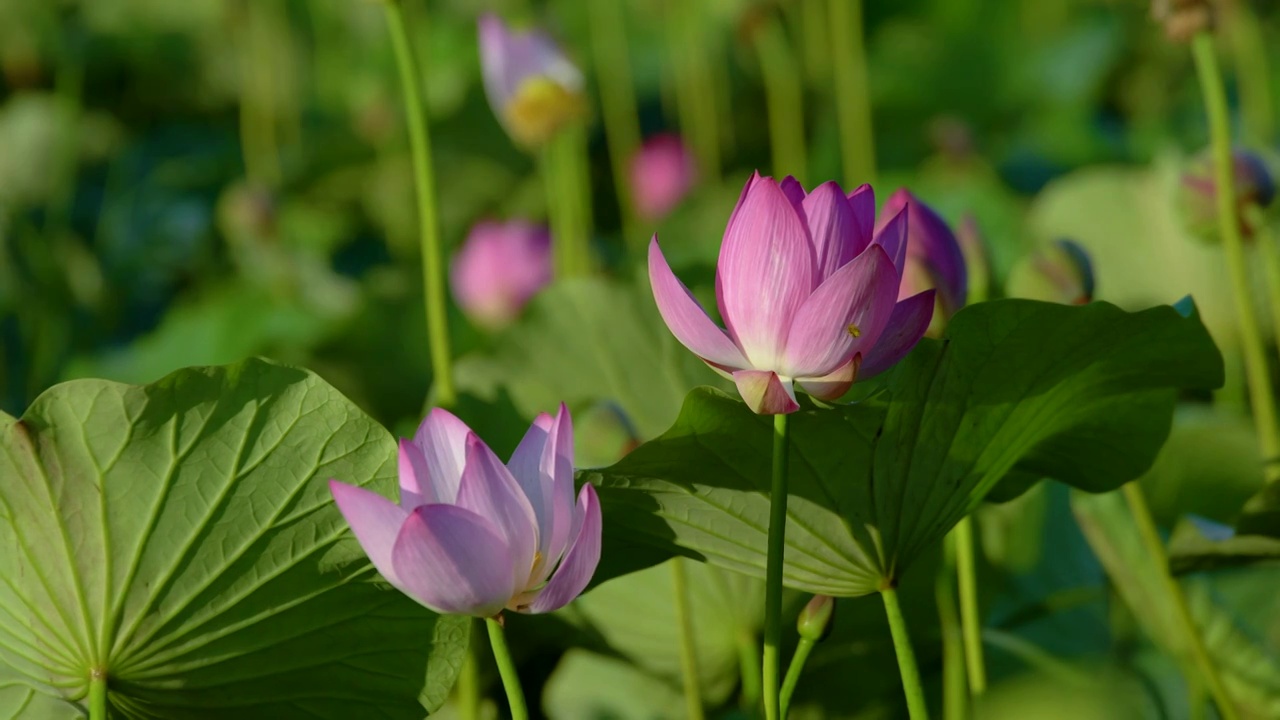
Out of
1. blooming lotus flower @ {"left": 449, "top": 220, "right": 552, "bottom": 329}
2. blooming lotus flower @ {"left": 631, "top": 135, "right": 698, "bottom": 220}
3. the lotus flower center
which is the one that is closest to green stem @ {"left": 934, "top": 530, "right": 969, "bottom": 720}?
the lotus flower center

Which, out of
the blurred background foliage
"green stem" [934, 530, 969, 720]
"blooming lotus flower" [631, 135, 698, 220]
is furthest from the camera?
"blooming lotus flower" [631, 135, 698, 220]

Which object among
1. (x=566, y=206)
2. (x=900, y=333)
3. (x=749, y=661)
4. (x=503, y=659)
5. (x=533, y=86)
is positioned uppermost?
(x=533, y=86)

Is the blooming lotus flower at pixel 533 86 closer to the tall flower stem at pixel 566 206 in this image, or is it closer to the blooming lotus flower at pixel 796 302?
the tall flower stem at pixel 566 206

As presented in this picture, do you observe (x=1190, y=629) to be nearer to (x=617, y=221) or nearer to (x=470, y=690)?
(x=470, y=690)

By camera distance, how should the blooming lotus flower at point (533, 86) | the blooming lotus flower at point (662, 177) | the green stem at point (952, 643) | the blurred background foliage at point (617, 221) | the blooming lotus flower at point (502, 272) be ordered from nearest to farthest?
the green stem at point (952, 643), the blurred background foliage at point (617, 221), the blooming lotus flower at point (533, 86), the blooming lotus flower at point (502, 272), the blooming lotus flower at point (662, 177)

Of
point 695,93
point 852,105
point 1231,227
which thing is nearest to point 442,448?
point 1231,227

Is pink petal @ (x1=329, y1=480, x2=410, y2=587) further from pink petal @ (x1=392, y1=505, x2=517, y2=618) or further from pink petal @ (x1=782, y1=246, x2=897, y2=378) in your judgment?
pink petal @ (x1=782, y1=246, x2=897, y2=378)

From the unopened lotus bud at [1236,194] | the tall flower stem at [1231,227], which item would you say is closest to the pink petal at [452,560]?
the tall flower stem at [1231,227]
